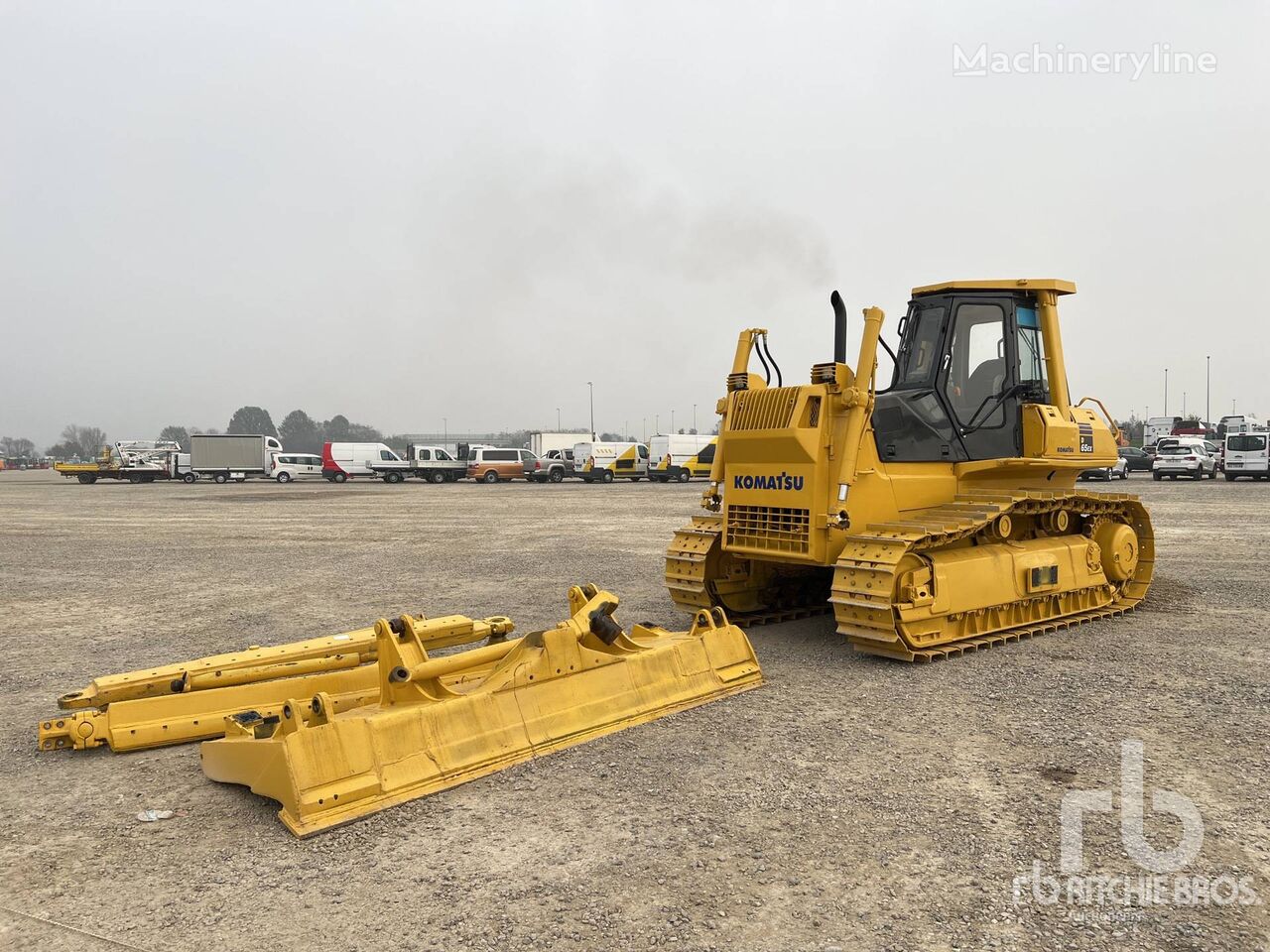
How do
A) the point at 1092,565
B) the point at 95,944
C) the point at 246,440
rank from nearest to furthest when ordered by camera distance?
the point at 95,944
the point at 1092,565
the point at 246,440

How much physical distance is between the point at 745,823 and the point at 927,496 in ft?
15.7

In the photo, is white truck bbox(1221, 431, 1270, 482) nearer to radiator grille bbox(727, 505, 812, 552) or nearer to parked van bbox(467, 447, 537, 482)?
parked van bbox(467, 447, 537, 482)

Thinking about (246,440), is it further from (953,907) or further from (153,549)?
(953,907)

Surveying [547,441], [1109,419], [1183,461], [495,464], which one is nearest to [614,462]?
[495,464]

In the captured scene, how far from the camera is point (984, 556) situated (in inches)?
303

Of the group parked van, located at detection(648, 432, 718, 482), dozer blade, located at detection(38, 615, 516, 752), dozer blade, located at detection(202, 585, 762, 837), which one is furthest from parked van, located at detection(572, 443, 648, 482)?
dozer blade, located at detection(38, 615, 516, 752)

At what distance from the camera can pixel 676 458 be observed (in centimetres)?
4491

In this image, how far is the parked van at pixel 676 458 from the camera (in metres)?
44.4

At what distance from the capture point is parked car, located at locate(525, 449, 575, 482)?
47562mm

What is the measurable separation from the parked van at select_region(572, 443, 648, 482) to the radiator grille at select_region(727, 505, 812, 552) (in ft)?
125

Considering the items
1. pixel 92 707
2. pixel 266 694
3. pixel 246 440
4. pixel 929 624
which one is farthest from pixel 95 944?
pixel 246 440

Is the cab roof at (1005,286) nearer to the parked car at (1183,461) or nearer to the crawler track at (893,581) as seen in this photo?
the crawler track at (893,581)

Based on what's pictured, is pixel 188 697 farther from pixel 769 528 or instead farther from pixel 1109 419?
pixel 1109 419

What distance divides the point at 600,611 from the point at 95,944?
10.3 feet
